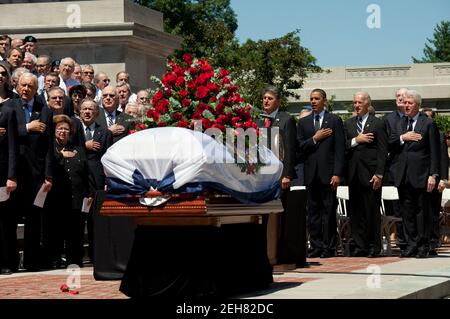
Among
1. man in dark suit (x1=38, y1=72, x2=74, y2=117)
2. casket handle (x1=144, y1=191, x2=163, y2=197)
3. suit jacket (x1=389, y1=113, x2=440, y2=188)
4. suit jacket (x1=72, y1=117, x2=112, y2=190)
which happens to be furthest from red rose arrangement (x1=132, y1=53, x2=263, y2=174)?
suit jacket (x1=389, y1=113, x2=440, y2=188)

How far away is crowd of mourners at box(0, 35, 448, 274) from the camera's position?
14938 mm

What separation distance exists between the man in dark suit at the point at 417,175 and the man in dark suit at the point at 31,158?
5.37m

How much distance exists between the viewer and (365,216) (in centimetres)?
1791

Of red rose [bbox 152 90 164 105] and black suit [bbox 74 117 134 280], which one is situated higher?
red rose [bbox 152 90 164 105]

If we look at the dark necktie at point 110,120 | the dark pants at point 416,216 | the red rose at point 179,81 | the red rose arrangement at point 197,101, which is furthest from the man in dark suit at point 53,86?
the dark pants at point 416,216

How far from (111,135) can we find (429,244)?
494cm

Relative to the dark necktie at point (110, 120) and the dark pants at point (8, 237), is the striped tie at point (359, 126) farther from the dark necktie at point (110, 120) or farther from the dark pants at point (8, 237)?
the dark pants at point (8, 237)

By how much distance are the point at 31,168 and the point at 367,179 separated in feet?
17.6

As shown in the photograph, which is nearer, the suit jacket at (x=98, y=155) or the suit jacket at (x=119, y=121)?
the suit jacket at (x=98, y=155)

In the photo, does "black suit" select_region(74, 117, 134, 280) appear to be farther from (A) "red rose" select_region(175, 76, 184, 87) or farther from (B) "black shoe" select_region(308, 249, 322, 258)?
(B) "black shoe" select_region(308, 249, 322, 258)

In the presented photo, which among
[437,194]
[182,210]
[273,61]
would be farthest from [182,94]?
[273,61]

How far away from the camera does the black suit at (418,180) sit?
1731cm

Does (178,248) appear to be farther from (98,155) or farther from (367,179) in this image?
(367,179)

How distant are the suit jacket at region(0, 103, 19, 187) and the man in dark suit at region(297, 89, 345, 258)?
4959mm
